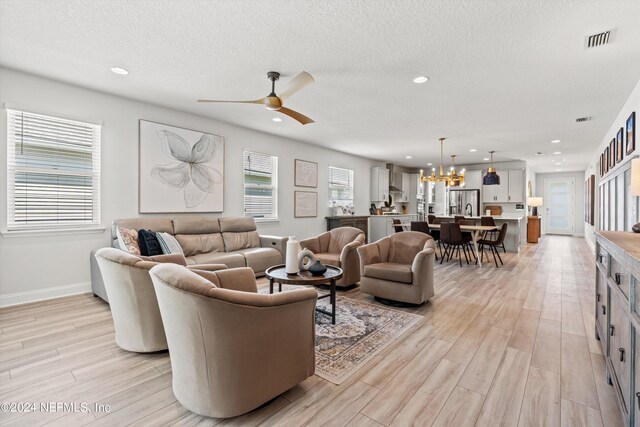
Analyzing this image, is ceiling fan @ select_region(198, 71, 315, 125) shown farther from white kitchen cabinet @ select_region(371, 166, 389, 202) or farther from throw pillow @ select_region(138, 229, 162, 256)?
white kitchen cabinet @ select_region(371, 166, 389, 202)

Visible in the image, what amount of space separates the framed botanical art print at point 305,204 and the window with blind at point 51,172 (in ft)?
11.9

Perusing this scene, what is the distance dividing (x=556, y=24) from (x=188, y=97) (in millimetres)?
4038

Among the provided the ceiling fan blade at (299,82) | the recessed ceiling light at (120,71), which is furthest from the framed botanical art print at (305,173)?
the recessed ceiling light at (120,71)

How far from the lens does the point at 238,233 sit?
5.04m

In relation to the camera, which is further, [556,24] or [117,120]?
[117,120]

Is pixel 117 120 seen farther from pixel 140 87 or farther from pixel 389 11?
pixel 389 11

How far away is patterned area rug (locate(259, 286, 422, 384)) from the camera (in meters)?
2.24

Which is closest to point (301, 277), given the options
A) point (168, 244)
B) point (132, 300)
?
point (132, 300)

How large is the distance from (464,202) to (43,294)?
10435 millimetres

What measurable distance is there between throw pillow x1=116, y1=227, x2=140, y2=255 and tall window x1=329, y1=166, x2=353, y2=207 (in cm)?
481

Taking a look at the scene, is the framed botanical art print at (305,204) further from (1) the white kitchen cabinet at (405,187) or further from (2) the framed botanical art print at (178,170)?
(1) the white kitchen cabinet at (405,187)

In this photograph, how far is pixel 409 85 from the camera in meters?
3.58

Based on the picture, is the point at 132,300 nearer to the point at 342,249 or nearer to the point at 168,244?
the point at 168,244

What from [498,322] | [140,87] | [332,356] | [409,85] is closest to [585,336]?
[498,322]
